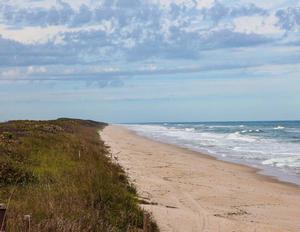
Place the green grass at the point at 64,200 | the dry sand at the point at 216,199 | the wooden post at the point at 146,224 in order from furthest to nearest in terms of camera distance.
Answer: the dry sand at the point at 216,199
the wooden post at the point at 146,224
the green grass at the point at 64,200

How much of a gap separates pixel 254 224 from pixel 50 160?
704 centimetres

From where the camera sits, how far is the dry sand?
1083 centimetres

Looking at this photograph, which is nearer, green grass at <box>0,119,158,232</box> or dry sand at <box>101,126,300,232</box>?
green grass at <box>0,119,158,232</box>

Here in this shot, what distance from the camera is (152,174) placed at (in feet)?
63.6

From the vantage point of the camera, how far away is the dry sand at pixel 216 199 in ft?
35.5

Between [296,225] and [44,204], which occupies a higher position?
[44,204]

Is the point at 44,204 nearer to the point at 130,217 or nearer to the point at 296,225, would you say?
the point at 130,217

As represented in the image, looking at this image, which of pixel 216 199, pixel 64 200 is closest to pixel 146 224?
pixel 64 200

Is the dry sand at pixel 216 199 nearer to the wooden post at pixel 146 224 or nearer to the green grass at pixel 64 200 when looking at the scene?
the wooden post at pixel 146 224

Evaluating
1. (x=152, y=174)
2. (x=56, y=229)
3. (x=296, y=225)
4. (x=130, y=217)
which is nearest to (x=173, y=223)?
(x=130, y=217)

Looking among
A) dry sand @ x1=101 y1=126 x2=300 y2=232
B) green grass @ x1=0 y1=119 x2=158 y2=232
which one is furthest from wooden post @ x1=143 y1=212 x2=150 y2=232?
dry sand @ x1=101 y1=126 x2=300 y2=232

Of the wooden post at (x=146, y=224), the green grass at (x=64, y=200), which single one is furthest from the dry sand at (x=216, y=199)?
the green grass at (x=64, y=200)

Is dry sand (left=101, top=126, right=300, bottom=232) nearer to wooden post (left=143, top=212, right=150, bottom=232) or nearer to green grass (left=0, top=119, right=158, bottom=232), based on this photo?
wooden post (left=143, top=212, right=150, bottom=232)

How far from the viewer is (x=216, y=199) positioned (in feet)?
47.0
